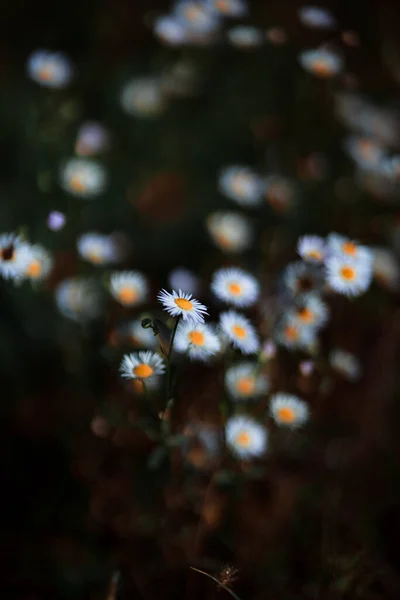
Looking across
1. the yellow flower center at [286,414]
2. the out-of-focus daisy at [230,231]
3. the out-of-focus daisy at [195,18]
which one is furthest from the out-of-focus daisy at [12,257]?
the out-of-focus daisy at [195,18]

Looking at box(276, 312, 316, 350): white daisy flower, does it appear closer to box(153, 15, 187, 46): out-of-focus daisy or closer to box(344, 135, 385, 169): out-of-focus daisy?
box(344, 135, 385, 169): out-of-focus daisy

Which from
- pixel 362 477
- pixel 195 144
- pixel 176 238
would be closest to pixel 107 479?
pixel 362 477

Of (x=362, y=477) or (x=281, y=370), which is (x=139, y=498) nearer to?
(x=281, y=370)

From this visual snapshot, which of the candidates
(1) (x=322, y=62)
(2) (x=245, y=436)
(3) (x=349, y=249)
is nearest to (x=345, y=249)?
(3) (x=349, y=249)

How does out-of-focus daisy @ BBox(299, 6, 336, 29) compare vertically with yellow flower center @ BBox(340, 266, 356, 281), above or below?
above

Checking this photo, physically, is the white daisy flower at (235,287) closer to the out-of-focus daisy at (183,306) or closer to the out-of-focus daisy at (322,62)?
the out-of-focus daisy at (183,306)

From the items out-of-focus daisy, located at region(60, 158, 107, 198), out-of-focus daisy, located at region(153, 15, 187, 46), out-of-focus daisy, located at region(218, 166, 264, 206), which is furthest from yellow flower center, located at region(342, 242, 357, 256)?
out-of-focus daisy, located at region(153, 15, 187, 46)
